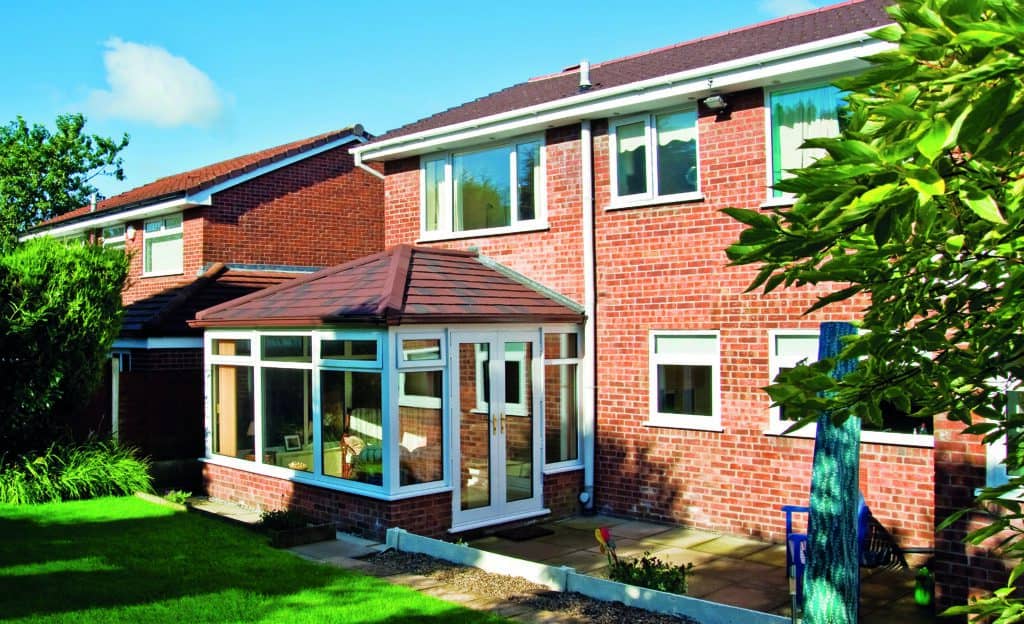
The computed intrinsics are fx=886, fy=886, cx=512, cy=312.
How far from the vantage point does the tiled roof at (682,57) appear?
11.6 metres

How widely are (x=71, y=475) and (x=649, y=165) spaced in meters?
9.69

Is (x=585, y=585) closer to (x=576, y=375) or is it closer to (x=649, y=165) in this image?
(x=576, y=375)

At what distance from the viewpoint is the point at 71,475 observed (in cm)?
1334

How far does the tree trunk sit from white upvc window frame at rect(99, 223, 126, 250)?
18625 millimetres

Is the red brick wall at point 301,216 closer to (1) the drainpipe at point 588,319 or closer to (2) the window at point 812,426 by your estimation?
(1) the drainpipe at point 588,319

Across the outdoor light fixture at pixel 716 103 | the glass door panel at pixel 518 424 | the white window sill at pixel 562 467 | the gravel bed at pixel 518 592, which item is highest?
the outdoor light fixture at pixel 716 103

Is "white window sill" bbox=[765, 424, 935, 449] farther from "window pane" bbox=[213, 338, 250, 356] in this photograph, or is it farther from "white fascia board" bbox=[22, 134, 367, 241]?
"white fascia board" bbox=[22, 134, 367, 241]

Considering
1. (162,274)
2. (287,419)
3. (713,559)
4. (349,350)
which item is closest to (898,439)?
(713,559)

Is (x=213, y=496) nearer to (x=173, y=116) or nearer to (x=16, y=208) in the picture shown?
(x=16, y=208)

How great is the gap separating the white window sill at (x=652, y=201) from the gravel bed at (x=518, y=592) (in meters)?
5.44

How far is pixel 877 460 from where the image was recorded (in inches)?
391

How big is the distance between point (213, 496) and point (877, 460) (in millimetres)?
9802

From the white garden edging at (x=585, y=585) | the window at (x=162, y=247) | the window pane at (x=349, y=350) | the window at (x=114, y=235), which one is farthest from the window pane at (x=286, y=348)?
the window at (x=114, y=235)

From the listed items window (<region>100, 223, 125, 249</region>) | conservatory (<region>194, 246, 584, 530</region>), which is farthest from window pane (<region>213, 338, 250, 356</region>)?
window (<region>100, 223, 125, 249</region>)
